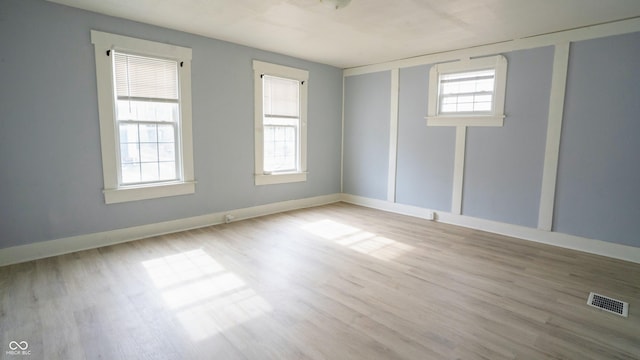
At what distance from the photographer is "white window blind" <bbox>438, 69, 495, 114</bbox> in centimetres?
470

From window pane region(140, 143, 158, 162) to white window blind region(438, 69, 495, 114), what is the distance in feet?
13.9

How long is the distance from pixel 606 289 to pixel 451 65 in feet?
11.2

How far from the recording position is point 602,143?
383 cm

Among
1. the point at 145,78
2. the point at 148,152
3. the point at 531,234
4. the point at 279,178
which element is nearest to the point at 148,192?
the point at 148,152

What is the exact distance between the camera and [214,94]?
4.69 metres

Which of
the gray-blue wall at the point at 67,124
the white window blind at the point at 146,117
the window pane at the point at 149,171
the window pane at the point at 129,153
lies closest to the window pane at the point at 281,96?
the gray-blue wall at the point at 67,124

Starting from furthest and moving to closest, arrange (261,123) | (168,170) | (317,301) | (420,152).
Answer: (420,152) → (261,123) → (168,170) → (317,301)

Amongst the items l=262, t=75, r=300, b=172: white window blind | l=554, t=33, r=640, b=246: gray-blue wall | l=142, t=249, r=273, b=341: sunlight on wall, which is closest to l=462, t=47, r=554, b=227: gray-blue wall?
l=554, t=33, r=640, b=246: gray-blue wall

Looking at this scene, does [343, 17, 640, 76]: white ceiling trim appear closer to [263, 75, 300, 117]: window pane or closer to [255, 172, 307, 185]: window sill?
[263, 75, 300, 117]: window pane

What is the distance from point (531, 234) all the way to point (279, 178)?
3842mm

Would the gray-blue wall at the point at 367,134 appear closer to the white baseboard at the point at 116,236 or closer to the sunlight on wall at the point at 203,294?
the white baseboard at the point at 116,236

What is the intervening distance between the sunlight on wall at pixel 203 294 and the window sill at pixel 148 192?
1.00 metres

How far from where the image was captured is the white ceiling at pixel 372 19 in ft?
10.7

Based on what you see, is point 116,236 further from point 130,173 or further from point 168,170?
point 168,170
